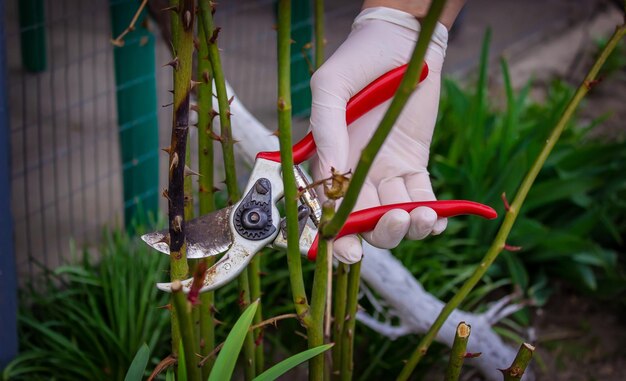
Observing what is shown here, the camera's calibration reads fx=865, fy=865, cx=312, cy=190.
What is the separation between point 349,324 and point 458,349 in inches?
11.1

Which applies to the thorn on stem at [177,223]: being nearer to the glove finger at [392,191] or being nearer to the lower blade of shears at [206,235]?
the lower blade of shears at [206,235]

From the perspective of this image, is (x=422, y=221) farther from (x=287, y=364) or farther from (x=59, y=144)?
(x=59, y=144)

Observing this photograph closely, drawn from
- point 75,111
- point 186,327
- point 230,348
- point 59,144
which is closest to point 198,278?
point 186,327

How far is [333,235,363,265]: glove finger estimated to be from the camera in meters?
1.10

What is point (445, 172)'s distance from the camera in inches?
102

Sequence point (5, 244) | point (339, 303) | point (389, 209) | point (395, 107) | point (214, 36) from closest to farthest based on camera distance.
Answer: point (395, 107), point (214, 36), point (389, 209), point (339, 303), point (5, 244)

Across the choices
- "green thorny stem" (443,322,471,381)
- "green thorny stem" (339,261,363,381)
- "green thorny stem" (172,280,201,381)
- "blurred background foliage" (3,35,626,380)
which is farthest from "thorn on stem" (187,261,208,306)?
"blurred background foliage" (3,35,626,380)

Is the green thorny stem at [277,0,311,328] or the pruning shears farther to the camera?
the pruning shears

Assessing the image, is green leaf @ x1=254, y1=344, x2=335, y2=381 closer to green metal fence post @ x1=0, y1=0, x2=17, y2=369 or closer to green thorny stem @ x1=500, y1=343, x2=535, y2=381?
green thorny stem @ x1=500, y1=343, x2=535, y2=381

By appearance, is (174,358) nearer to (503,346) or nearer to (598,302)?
(503,346)

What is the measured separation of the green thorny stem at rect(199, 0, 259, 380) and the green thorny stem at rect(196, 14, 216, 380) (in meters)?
0.02

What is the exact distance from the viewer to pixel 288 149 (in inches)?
36.9

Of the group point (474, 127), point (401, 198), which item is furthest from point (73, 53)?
point (401, 198)

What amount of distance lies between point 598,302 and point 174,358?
1.75 metres
